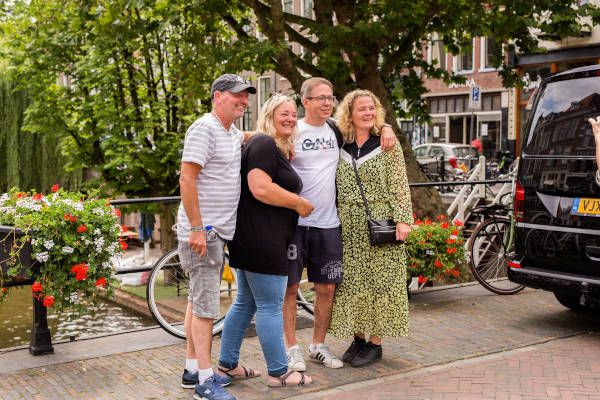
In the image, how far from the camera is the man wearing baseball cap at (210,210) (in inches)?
161

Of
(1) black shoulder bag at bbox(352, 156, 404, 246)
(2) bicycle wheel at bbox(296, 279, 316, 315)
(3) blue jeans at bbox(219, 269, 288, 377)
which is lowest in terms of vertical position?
(2) bicycle wheel at bbox(296, 279, 316, 315)

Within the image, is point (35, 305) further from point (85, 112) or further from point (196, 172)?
point (85, 112)

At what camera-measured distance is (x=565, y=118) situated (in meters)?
5.78

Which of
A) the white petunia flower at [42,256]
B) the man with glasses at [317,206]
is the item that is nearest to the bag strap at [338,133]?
the man with glasses at [317,206]

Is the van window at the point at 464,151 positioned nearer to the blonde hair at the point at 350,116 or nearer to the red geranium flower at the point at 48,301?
the blonde hair at the point at 350,116

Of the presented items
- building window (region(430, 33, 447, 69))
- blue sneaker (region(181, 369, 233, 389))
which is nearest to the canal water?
blue sneaker (region(181, 369, 233, 389))

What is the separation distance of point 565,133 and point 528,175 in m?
0.47

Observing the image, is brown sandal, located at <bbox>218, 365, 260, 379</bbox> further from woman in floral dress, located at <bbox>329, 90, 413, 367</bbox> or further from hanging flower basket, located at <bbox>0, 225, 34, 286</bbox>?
hanging flower basket, located at <bbox>0, 225, 34, 286</bbox>

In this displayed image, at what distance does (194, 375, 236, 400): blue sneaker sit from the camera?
4.21m

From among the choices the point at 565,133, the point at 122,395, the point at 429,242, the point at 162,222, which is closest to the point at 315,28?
the point at 429,242

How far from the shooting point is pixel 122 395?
4.40m

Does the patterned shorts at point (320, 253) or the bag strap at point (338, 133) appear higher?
the bag strap at point (338, 133)

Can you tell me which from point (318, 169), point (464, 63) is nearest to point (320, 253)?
point (318, 169)

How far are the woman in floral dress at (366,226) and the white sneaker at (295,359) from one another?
305mm
